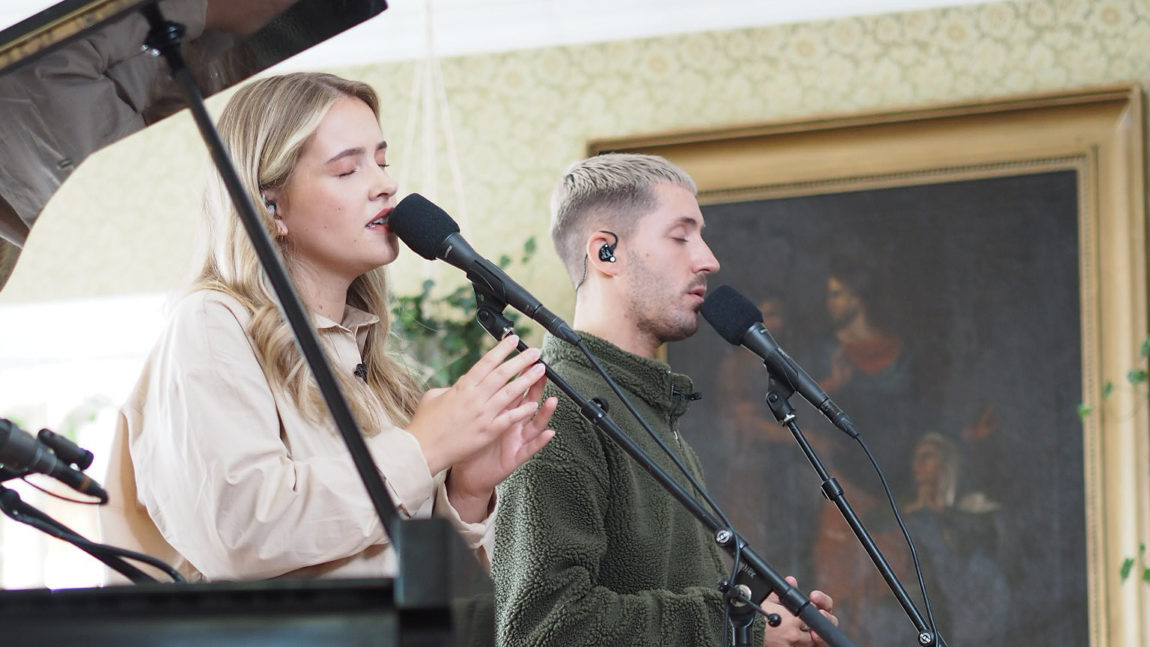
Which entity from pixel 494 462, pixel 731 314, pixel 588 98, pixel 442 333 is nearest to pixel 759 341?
pixel 731 314

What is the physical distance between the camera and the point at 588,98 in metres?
4.23

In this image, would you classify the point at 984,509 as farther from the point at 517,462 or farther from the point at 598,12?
the point at 517,462

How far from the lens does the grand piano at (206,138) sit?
789 mm

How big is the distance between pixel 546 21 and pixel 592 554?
2.67 metres

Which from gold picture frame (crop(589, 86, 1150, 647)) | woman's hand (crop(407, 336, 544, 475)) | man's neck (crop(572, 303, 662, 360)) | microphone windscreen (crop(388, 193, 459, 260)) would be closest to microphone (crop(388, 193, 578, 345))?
microphone windscreen (crop(388, 193, 459, 260))

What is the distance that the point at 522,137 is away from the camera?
4273 millimetres

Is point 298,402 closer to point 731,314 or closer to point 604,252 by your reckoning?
point 731,314

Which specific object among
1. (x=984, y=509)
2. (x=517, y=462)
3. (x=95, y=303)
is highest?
(x=95, y=303)

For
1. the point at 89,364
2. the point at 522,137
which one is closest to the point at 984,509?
the point at 522,137

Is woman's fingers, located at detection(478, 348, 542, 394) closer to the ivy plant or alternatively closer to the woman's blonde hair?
the woman's blonde hair

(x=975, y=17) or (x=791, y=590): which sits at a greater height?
(x=975, y=17)

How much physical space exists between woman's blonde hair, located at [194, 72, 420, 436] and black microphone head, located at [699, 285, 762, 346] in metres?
0.50

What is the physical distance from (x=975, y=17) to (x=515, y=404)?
9.39 feet

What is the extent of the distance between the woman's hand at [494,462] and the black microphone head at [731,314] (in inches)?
17.2
